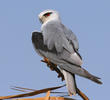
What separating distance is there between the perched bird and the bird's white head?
223mm

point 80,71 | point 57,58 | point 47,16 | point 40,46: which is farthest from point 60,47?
point 47,16

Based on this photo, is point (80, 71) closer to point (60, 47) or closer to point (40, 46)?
point (60, 47)

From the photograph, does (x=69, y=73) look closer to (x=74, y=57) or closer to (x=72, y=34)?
(x=74, y=57)

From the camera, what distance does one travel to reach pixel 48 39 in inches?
225

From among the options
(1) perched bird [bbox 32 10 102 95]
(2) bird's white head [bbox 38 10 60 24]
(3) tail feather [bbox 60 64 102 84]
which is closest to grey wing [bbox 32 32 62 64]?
(1) perched bird [bbox 32 10 102 95]

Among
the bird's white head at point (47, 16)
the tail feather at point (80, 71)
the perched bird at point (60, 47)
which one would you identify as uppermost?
the bird's white head at point (47, 16)

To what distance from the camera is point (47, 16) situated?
6.88 meters

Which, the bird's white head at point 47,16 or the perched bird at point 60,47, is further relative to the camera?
the bird's white head at point 47,16

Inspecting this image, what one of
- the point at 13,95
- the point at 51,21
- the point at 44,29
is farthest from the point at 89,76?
the point at 51,21

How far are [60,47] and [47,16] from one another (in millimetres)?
1576

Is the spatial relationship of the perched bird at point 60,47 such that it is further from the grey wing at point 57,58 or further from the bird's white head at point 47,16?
the bird's white head at point 47,16

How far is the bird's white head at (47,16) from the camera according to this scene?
6.75 m

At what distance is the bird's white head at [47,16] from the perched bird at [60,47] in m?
0.22

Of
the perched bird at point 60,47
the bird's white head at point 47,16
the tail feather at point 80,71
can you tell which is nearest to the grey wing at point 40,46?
the perched bird at point 60,47
